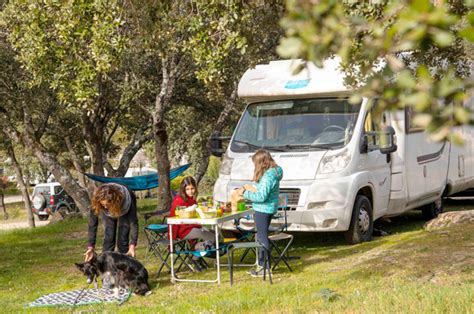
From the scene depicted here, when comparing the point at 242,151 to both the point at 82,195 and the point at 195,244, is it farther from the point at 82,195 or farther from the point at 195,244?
the point at 82,195

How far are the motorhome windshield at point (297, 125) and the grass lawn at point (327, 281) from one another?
148 cm

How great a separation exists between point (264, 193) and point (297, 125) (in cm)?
248

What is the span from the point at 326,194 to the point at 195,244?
1.91 meters

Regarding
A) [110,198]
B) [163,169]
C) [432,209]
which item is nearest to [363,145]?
[432,209]

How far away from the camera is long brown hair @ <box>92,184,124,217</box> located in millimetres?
7824

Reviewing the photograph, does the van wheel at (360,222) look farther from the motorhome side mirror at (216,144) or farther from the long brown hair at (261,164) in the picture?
the long brown hair at (261,164)

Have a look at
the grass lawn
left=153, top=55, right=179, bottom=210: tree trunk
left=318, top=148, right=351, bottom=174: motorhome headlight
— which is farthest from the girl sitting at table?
left=153, top=55, right=179, bottom=210: tree trunk

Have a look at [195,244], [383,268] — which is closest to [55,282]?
[195,244]

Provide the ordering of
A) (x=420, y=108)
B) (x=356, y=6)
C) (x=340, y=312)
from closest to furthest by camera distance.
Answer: (x=420, y=108), (x=340, y=312), (x=356, y=6)

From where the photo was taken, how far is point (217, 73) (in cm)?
907

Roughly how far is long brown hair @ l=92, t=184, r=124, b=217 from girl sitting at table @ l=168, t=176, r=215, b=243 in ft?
2.90

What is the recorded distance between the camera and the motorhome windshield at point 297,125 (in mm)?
10031

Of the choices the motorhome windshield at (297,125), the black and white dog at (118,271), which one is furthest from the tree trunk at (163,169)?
the black and white dog at (118,271)

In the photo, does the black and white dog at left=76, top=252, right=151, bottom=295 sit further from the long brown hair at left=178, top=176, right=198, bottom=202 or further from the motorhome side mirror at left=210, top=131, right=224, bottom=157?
the motorhome side mirror at left=210, top=131, right=224, bottom=157
